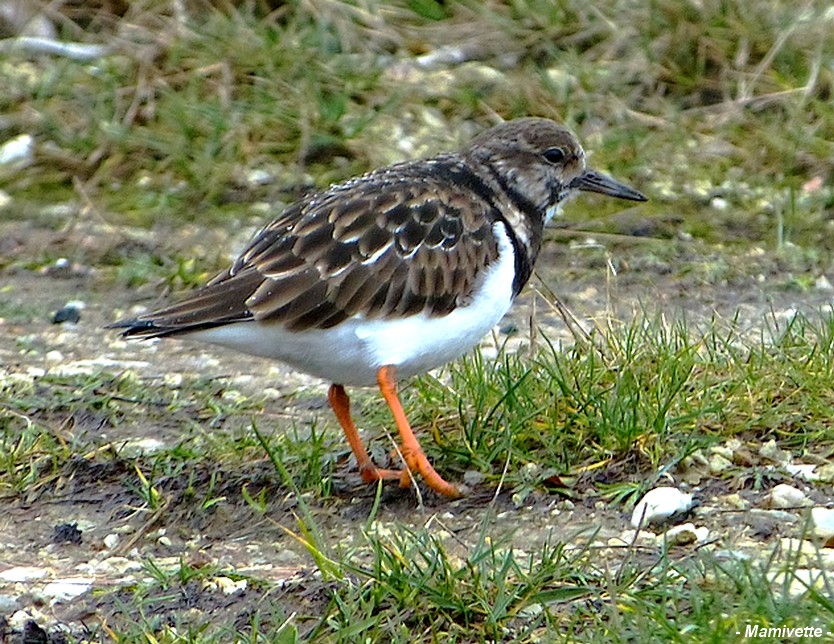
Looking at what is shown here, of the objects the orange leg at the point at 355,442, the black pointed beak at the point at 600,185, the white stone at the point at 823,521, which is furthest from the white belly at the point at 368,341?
the white stone at the point at 823,521

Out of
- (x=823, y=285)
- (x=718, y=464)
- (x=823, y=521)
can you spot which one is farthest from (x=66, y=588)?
(x=823, y=285)

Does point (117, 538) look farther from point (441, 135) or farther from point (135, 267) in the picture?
point (441, 135)

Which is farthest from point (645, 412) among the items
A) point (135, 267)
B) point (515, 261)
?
point (135, 267)

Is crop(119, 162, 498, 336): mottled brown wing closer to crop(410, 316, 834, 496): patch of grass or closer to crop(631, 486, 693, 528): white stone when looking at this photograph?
crop(410, 316, 834, 496): patch of grass

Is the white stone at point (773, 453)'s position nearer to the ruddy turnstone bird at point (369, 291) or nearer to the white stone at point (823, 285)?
the ruddy turnstone bird at point (369, 291)

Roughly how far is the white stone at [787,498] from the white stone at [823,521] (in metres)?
0.11

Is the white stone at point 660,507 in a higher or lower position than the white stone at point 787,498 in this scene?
lower

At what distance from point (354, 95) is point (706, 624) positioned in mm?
4628

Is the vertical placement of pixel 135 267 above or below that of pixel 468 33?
below

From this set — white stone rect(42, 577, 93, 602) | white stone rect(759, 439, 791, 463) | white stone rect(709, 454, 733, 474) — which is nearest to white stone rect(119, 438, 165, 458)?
white stone rect(42, 577, 93, 602)

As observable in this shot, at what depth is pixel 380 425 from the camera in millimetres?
5023

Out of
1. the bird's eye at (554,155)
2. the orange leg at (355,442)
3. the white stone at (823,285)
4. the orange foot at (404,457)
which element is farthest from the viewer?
the white stone at (823,285)

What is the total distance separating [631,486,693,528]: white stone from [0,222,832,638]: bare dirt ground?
2.0 inches

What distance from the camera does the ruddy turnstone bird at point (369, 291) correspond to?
4.34 m
